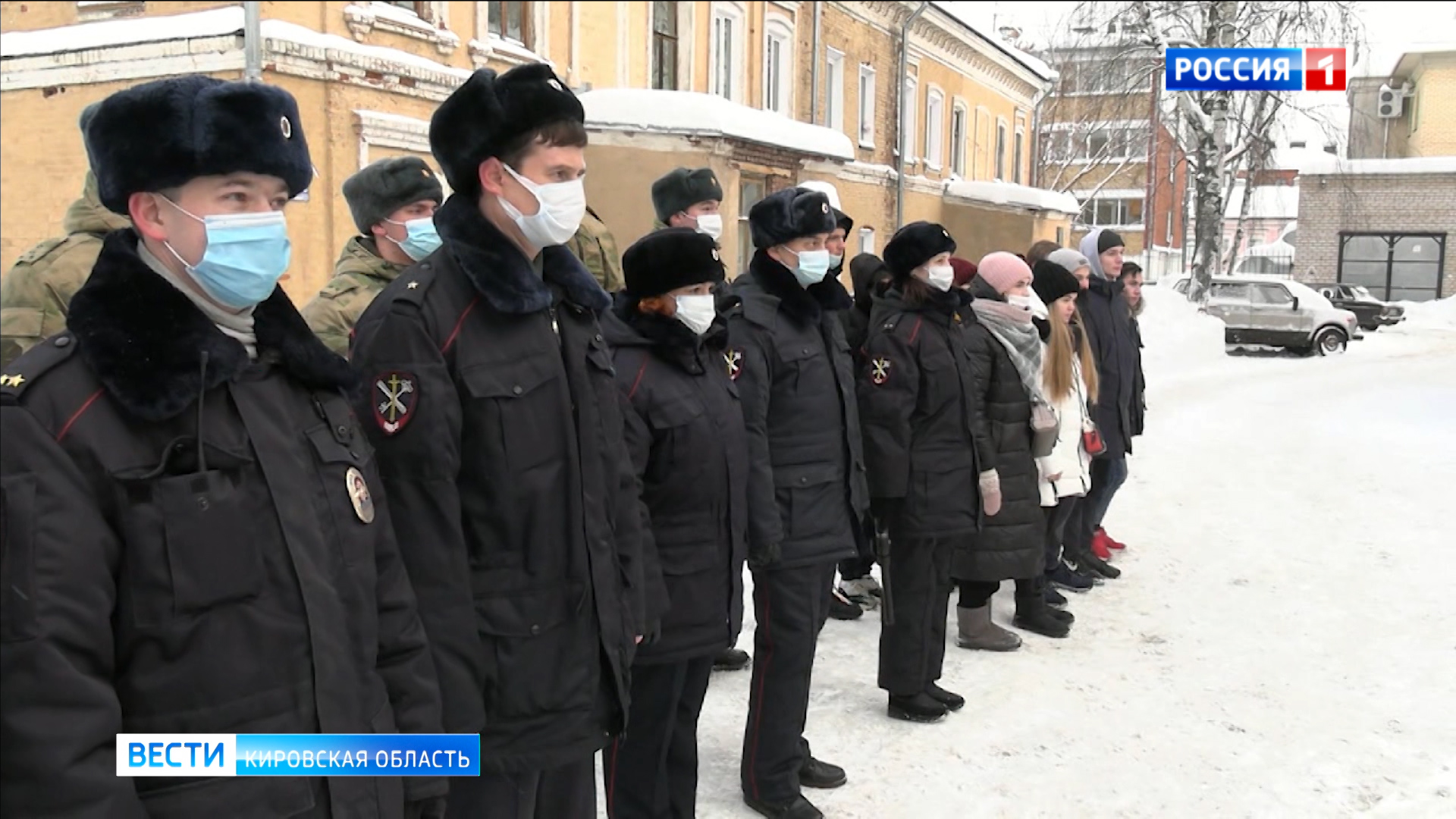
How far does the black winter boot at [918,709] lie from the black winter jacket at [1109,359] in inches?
110

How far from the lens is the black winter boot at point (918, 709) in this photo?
4535 millimetres

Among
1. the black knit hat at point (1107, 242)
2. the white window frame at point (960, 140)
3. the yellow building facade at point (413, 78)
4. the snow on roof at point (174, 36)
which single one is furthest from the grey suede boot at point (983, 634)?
the white window frame at point (960, 140)

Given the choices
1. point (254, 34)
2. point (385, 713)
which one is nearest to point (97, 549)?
point (385, 713)

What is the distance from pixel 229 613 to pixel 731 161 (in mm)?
11531

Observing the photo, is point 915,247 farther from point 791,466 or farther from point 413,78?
point 413,78

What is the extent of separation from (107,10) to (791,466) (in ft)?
33.6

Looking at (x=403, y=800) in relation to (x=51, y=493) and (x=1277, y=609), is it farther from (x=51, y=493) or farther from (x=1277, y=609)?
(x=1277, y=609)

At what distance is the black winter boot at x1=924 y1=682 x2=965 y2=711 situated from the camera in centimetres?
463

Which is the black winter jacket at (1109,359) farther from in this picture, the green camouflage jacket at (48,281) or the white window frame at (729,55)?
the white window frame at (729,55)

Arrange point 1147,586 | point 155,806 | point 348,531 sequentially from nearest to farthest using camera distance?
point 155,806, point 348,531, point 1147,586

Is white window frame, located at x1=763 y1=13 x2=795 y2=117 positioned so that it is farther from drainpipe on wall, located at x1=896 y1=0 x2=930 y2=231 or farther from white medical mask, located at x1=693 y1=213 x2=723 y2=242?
white medical mask, located at x1=693 y1=213 x2=723 y2=242

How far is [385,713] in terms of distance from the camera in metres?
1.98

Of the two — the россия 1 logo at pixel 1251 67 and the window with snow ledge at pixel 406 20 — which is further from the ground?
the россия 1 logo at pixel 1251 67

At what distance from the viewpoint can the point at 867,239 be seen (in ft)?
73.9
